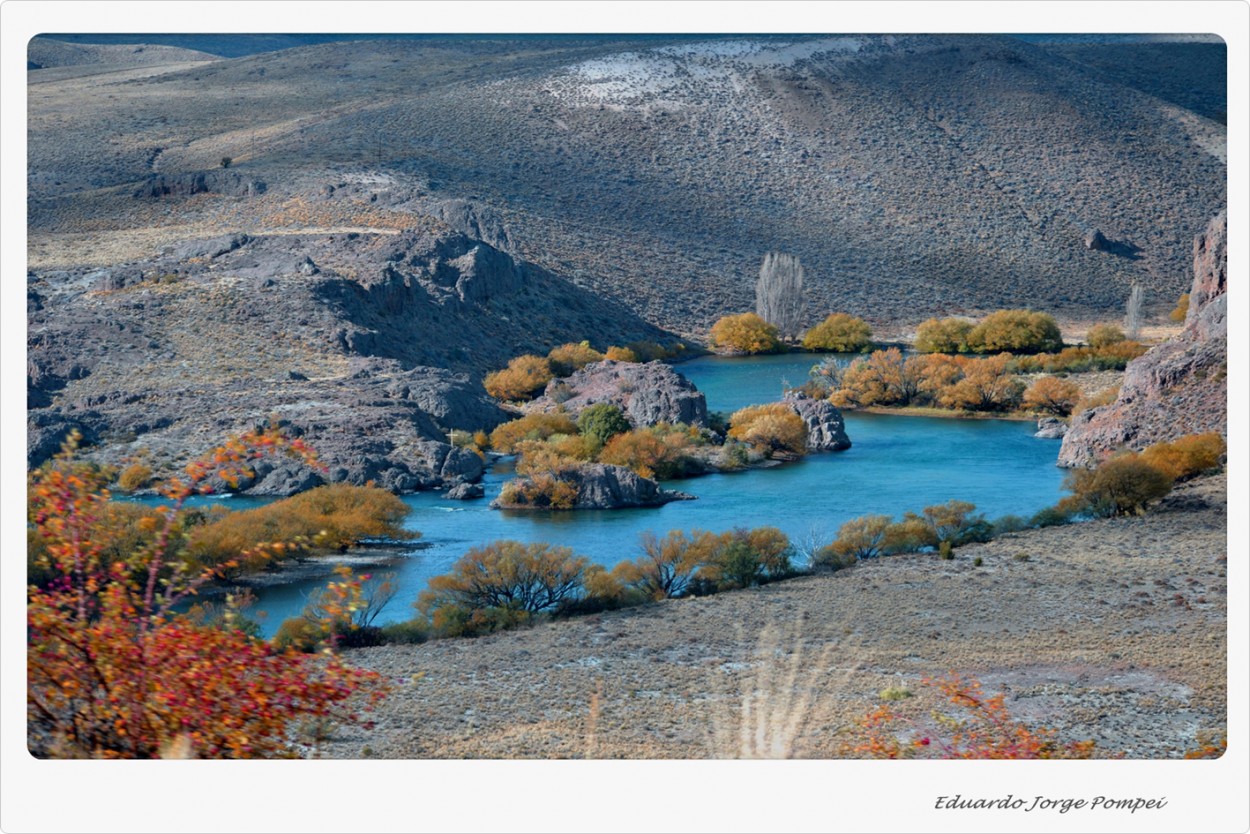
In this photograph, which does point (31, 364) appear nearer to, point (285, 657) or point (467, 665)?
point (467, 665)

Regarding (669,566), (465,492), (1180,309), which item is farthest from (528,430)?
(1180,309)

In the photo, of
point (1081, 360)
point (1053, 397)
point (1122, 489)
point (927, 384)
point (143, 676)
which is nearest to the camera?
point (143, 676)

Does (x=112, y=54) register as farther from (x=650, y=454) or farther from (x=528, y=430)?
(x=650, y=454)

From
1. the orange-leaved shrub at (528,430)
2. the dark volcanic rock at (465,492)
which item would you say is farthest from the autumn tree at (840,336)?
the dark volcanic rock at (465,492)

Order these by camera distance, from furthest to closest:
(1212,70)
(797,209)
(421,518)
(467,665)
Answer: (797,209), (1212,70), (421,518), (467,665)

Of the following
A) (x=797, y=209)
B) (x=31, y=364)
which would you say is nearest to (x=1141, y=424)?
(x=31, y=364)

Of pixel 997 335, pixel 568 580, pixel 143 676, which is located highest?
pixel 143 676

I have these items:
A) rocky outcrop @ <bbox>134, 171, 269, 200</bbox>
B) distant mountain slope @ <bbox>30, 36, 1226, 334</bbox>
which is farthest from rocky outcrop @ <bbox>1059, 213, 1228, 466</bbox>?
rocky outcrop @ <bbox>134, 171, 269, 200</bbox>

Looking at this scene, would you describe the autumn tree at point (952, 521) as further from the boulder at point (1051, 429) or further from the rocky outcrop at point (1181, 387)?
the boulder at point (1051, 429)
